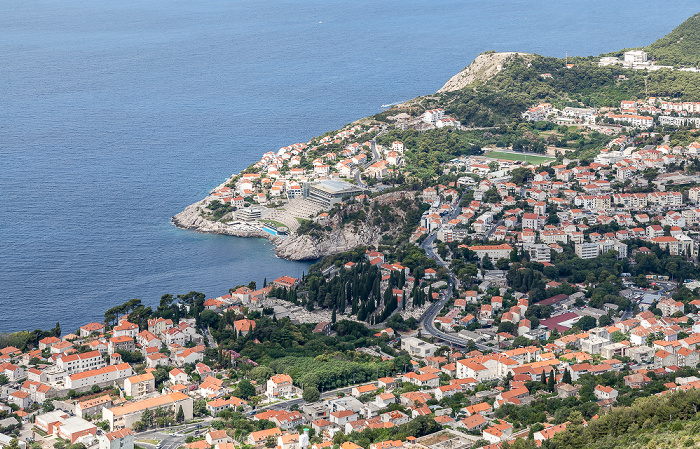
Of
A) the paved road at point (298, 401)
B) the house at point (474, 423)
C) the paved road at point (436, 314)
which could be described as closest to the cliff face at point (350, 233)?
the paved road at point (436, 314)

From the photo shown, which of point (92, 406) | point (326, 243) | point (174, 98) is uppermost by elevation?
point (174, 98)

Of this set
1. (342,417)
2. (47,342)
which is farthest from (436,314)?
(47,342)

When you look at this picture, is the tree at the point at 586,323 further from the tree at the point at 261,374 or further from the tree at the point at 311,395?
the tree at the point at 261,374

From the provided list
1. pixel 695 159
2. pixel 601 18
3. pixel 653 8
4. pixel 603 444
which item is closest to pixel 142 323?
pixel 603 444

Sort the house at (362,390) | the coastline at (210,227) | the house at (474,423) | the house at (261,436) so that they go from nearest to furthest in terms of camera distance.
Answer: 1. the house at (261,436)
2. the house at (474,423)
3. the house at (362,390)
4. the coastline at (210,227)

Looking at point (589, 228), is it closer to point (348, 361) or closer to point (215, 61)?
point (348, 361)

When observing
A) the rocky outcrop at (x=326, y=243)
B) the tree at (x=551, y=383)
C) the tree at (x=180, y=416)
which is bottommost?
the tree at (x=551, y=383)

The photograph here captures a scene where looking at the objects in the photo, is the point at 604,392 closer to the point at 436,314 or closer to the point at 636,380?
the point at 636,380
